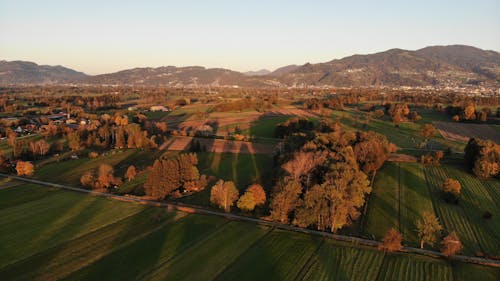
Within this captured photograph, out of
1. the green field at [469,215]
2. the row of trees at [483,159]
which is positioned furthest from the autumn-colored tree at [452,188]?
the row of trees at [483,159]

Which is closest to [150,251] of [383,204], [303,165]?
[303,165]

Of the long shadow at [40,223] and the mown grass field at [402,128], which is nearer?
the long shadow at [40,223]

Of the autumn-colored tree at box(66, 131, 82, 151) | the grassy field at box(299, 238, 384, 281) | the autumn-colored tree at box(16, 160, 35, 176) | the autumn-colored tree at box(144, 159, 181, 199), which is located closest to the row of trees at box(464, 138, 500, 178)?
the grassy field at box(299, 238, 384, 281)

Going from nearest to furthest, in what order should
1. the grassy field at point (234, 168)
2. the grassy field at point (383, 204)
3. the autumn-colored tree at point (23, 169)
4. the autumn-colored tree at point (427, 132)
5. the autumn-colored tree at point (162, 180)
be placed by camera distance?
the grassy field at point (383, 204)
the autumn-colored tree at point (162, 180)
the grassy field at point (234, 168)
the autumn-colored tree at point (23, 169)
the autumn-colored tree at point (427, 132)

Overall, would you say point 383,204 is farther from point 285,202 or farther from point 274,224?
point 274,224

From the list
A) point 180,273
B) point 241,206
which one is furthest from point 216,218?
point 180,273

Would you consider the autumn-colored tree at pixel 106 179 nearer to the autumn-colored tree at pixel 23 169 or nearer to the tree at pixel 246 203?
the autumn-colored tree at pixel 23 169

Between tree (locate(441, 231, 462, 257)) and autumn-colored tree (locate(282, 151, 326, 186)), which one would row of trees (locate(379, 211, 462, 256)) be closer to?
tree (locate(441, 231, 462, 257))
